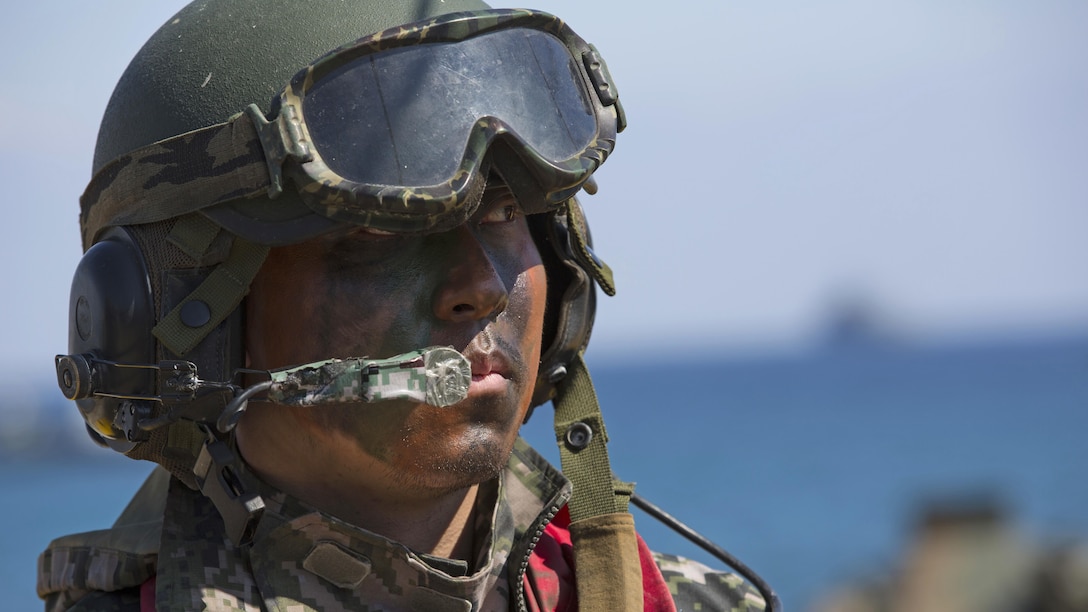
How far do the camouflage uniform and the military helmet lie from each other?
0.16 metres

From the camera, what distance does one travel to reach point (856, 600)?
452 inches

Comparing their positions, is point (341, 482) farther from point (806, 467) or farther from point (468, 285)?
point (806, 467)

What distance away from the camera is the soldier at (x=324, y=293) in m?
2.47

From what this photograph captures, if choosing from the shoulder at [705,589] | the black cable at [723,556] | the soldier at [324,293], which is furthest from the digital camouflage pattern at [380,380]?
the shoulder at [705,589]

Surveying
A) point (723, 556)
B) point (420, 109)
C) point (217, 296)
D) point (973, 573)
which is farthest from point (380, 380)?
point (973, 573)

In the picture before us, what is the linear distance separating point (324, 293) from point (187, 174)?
0.35 m

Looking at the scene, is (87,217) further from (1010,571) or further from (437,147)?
(1010,571)

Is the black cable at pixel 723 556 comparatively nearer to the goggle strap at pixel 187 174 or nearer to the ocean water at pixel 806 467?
the goggle strap at pixel 187 174

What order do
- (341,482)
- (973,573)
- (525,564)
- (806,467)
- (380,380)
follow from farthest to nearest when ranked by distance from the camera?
(806,467) < (973,573) < (525,564) < (341,482) < (380,380)

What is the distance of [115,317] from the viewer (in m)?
2.56

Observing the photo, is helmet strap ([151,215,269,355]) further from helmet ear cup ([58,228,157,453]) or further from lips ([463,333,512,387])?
lips ([463,333,512,387])

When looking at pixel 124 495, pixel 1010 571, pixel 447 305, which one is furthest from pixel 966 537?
pixel 447 305

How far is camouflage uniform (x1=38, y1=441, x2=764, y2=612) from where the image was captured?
260 cm

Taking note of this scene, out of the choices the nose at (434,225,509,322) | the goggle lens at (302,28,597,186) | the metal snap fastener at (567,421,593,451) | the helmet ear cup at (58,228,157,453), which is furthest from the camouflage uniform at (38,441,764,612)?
the goggle lens at (302,28,597,186)
